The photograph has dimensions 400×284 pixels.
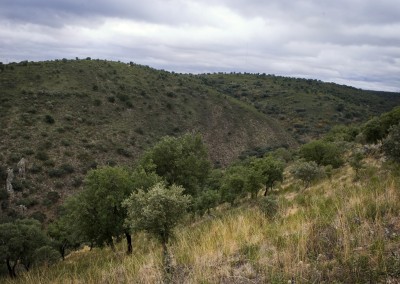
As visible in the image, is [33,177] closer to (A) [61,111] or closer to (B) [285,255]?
(A) [61,111]

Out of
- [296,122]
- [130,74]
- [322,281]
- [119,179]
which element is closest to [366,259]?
[322,281]

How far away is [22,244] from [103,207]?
1263cm

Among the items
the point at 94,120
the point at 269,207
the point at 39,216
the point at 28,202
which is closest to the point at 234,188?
the point at 39,216

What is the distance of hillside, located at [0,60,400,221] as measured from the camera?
54875 mm

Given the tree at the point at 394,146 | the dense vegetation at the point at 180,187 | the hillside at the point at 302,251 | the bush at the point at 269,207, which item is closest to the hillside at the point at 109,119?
the dense vegetation at the point at 180,187

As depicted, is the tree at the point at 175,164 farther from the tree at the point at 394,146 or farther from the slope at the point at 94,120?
the slope at the point at 94,120

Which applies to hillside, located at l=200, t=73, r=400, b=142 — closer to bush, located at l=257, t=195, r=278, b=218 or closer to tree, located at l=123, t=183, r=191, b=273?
tree, located at l=123, t=183, r=191, b=273

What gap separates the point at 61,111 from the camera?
69500mm

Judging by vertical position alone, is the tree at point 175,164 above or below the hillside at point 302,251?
below

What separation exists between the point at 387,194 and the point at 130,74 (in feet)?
315

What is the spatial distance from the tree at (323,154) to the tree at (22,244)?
93.5ft

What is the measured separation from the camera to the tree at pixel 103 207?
22.8 metres

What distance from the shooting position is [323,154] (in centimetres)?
3809

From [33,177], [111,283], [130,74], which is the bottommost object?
[33,177]
